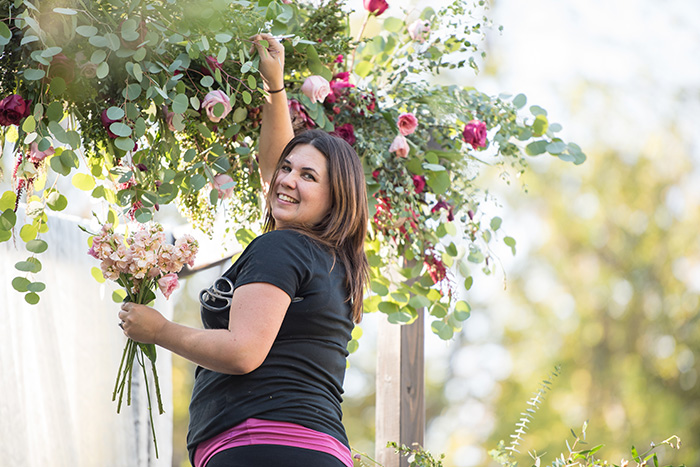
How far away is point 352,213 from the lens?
148 cm

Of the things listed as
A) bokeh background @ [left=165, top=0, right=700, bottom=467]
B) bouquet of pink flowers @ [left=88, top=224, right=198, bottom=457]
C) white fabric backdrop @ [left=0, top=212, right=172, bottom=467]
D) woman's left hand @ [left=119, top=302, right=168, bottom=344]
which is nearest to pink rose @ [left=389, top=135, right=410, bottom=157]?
bouquet of pink flowers @ [left=88, top=224, right=198, bottom=457]

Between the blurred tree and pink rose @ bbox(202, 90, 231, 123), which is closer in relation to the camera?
pink rose @ bbox(202, 90, 231, 123)

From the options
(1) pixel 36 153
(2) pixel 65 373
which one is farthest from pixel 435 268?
(2) pixel 65 373

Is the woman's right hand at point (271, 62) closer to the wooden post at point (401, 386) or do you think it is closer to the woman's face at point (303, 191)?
the woman's face at point (303, 191)

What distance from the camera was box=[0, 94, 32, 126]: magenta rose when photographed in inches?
52.1

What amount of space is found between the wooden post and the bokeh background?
20.4 ft

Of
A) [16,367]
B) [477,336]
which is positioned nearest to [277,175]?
[16,367]

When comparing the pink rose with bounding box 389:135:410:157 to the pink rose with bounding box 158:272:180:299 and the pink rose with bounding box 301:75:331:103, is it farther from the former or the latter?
the pink rose with bounding box 158:272:180:299

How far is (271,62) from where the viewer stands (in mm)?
1521

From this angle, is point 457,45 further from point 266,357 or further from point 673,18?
point 673,18

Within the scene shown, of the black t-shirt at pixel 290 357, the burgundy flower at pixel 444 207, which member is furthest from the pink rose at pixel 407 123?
the black t-shirt at pixel 290 357

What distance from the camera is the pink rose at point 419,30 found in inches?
78.7

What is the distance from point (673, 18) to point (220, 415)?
31.9 ft

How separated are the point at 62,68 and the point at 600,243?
8.62 meters
